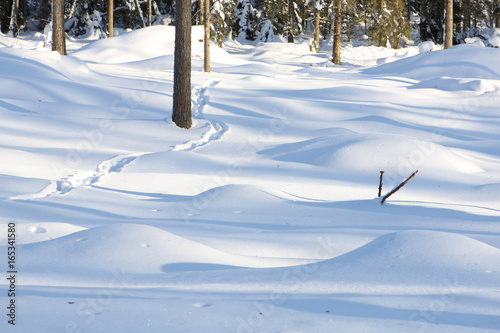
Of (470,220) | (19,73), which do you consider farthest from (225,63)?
(470,220)

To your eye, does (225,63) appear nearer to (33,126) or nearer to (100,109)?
(100,109)

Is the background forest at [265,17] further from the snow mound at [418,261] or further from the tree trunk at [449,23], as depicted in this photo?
the snow mound at [418,261]

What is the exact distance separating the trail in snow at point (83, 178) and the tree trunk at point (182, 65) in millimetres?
2219

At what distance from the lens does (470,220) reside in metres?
5.30

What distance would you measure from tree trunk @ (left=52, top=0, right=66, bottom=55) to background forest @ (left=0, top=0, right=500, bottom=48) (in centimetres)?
972

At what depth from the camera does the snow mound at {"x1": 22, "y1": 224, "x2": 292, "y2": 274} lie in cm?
346

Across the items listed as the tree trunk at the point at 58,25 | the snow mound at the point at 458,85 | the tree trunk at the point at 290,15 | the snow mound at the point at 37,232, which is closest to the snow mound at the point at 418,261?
the snow mound at the point at 37,232

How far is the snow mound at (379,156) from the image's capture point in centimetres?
750

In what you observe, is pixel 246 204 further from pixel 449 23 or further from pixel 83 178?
pixel 449 23

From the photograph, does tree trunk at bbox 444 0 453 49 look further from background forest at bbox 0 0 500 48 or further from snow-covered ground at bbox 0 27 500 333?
background forest at bbox 0 0 500 48

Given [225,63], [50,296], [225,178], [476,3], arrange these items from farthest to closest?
[476,3] < [225,63] < [225,178] < [50,296]

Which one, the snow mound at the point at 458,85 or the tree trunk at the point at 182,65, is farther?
the snow mound at the point at 458,85

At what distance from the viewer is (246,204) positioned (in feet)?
18.6

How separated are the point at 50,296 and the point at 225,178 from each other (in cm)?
427
